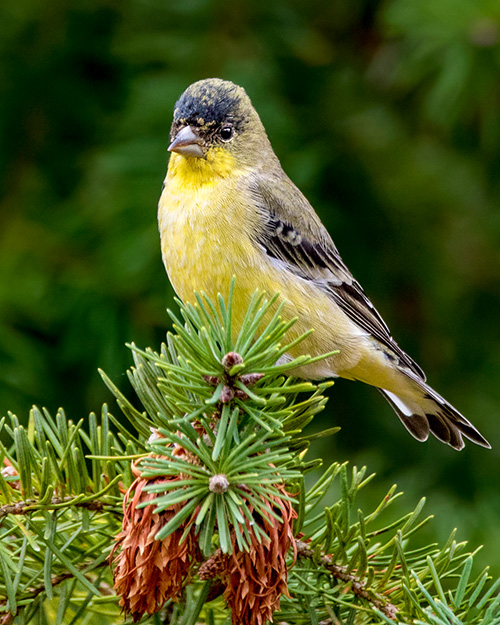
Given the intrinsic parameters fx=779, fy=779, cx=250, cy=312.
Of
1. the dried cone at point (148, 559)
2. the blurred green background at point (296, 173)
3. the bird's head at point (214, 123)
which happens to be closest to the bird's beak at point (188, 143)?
the bird's head at point (214, 123)

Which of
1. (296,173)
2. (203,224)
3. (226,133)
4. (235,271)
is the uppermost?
(226,133)

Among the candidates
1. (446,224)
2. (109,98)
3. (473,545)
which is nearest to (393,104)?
(446,224)

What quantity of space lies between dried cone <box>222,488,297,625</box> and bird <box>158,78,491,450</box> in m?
1.27

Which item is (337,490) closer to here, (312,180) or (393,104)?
(312,180)

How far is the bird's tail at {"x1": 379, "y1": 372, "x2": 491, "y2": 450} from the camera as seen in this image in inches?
135

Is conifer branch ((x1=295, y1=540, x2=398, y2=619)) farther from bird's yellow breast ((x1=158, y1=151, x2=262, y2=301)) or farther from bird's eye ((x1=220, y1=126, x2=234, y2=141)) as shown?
bird's eye ((x1=220, y1=126, x2=234, y2=141))

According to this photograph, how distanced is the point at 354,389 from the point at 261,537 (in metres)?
2.35

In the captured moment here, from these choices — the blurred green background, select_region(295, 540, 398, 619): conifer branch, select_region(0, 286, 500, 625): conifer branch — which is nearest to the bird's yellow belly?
the blurred green background

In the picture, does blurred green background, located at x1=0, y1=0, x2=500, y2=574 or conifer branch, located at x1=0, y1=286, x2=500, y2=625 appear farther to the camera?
blurred green background, located at x1=0, y1=0, x2=500, y2=574

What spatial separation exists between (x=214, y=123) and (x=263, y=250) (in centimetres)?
65

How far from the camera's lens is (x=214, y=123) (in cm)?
350

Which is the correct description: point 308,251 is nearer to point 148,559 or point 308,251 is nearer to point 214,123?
point 214,123

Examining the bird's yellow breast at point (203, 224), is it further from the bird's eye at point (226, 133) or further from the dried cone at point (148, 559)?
the dried cone at point (148, 559)

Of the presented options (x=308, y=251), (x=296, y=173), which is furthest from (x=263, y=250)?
(x=296, y=173)
